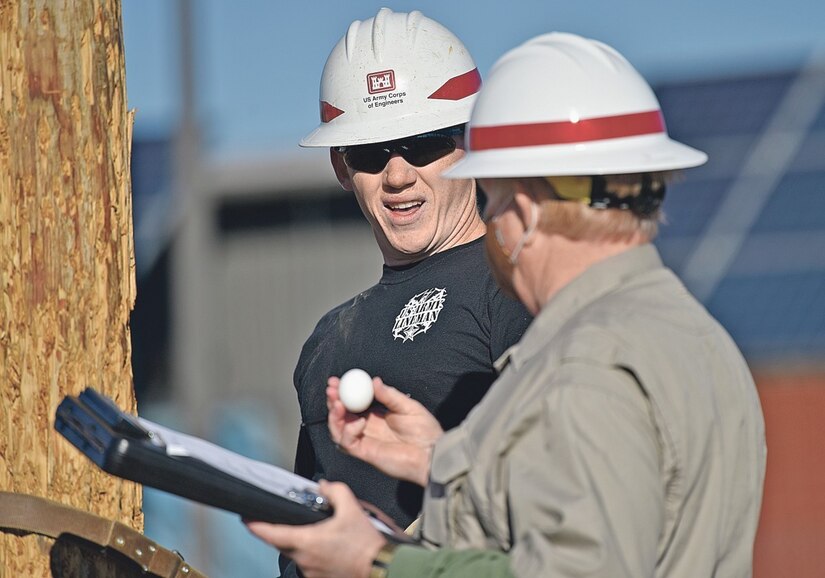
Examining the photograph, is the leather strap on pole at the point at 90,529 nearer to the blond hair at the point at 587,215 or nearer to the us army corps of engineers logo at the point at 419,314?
the us army corps of engineers logo at the point at 419,314

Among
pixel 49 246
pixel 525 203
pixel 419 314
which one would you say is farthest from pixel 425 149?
pixel 525 203

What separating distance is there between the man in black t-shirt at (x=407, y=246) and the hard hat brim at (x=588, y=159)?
98cm

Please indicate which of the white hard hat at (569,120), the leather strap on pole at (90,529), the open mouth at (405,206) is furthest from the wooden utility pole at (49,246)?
the white hard hat at (569,120)

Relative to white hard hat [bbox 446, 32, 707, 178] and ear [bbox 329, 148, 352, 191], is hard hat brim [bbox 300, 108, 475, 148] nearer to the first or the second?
ear [bbox 329, 148, 352, 191]

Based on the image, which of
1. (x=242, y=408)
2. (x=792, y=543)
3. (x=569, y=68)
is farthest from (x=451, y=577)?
(x=242, y=408)

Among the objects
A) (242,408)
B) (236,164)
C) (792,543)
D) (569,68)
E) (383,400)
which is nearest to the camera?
(569,68)

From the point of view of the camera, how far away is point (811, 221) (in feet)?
55.2

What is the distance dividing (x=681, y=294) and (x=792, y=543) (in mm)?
11010

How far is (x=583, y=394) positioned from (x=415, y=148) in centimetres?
181

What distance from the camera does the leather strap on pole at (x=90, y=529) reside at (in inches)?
145

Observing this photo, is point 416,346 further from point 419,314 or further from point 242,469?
point 242,469

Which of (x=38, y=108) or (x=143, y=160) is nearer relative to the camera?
(x=38, y=108)

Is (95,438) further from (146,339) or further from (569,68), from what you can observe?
(146,339)

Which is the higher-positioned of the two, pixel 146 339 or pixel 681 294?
pixel 681 294
